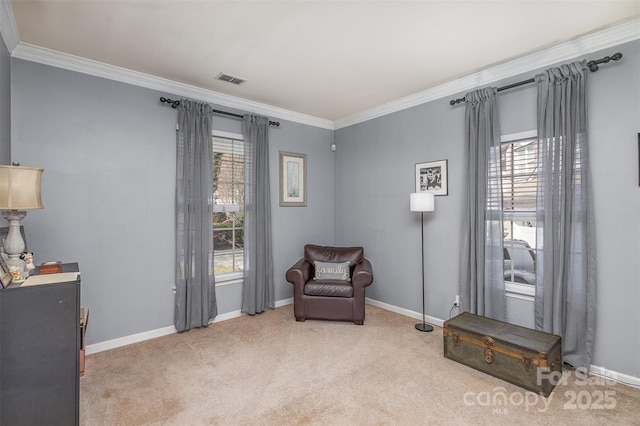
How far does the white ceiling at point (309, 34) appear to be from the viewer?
7.22 feet

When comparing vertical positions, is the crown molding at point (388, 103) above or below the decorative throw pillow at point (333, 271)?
above

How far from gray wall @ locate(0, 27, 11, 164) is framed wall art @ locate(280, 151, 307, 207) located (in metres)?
2.78

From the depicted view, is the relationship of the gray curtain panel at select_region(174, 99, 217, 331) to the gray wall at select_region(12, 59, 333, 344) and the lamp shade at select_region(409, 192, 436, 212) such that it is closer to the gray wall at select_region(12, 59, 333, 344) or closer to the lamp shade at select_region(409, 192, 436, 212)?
the gray wall at select_region(12, 59, 333, 344)

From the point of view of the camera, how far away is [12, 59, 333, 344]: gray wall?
280 cm

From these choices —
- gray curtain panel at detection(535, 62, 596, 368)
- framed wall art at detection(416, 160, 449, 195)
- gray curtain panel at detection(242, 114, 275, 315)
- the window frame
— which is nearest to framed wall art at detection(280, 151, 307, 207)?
gray curtain panel at detection(242, 114, 275, 315)

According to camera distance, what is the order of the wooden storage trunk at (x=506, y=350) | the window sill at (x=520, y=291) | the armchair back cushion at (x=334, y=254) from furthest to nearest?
the armchair back cushion at (x=334, y=254) < the window sill at (x=520, y=291) < the wooden storage trunk at (x=506, y=350)

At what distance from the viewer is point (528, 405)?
221 cm

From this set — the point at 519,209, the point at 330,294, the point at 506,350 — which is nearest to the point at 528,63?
the point at 519,209

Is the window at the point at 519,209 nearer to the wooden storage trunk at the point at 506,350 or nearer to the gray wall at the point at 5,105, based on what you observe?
the wooden storage trunk at the point at 506,350

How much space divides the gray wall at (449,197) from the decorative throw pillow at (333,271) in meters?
0.64

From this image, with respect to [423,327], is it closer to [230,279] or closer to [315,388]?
[315,388]

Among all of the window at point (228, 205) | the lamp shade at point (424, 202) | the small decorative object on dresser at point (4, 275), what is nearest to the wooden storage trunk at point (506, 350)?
the lamp shade at point (424, 202)

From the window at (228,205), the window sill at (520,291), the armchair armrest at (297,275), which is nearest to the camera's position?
the window sill at (520,291)

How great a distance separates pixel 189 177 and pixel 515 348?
11.5 feet
